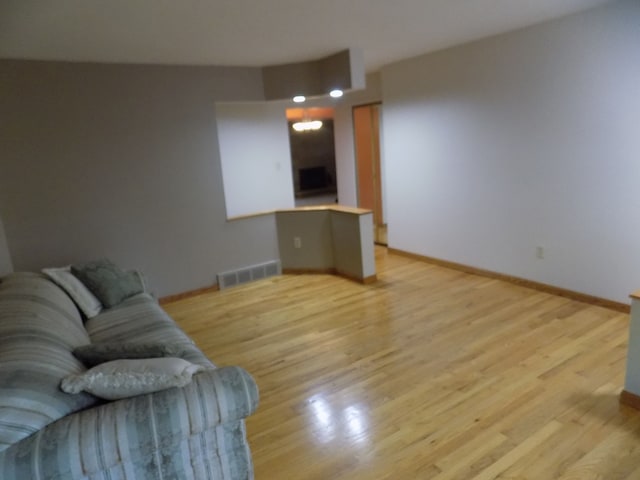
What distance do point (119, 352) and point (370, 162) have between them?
534 cm

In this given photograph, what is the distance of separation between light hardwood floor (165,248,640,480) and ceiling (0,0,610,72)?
2369mm

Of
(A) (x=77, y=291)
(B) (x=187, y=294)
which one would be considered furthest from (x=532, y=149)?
(A) (x=77, y=291)

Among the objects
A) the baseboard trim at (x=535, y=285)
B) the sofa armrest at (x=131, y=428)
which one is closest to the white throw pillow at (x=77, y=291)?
the sofa armrest at (x=131, y=428)

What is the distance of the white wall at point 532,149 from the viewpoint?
3.36 meters

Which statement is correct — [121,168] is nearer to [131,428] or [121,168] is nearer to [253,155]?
[253,155]

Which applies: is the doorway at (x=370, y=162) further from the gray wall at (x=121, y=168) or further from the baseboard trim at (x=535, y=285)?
the gray wall at (x=121, y=168)

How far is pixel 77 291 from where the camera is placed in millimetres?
3148

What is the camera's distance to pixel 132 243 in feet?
14.0

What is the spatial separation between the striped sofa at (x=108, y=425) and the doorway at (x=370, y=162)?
487 cm

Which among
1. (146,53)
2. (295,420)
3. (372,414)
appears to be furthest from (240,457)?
(146,53)

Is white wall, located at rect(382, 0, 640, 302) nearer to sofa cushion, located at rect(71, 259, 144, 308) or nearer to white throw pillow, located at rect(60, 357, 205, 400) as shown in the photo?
sofa cushion, located at rect(71, 259, 144, 308)

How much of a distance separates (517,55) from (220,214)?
3.30 meters

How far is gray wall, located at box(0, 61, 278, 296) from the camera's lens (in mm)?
3699

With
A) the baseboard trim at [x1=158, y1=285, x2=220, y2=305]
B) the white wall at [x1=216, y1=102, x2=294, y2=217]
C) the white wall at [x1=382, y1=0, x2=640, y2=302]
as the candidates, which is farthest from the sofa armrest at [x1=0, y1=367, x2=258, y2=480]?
the white wall at [x1=216, y1=102, x2=294, y2=217]
